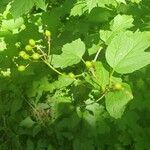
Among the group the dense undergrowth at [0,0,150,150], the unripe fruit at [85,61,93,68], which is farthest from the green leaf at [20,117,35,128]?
the unripe fruit at [85,61,93,68]

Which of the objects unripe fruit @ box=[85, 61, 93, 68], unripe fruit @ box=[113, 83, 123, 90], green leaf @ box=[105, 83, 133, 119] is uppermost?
unripe fruit @ box=[85, 61, 93, 68]

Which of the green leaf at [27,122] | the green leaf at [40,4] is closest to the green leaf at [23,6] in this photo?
the green leaf at [40,4]

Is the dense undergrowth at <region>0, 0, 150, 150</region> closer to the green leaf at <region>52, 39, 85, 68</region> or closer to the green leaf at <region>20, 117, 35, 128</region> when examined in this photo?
the green leaf at <region>20, 117, 35, 128</region>

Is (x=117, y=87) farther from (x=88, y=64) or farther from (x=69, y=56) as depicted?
(x=69, y=56)

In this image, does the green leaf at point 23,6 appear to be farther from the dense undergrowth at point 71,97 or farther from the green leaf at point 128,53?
the dense undergrowth at point 71,97

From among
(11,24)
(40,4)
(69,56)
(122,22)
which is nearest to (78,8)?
(122,22)

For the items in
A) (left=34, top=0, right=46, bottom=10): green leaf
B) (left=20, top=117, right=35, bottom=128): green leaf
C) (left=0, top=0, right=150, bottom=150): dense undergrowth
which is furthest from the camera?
(left=20, top=117, right=35, bottom=128): green leaf

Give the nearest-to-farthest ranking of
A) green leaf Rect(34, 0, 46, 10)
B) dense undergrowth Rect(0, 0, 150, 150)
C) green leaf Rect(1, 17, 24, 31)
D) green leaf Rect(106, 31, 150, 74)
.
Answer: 1. green leaf Rect(106, 31, 150, 74)
2. green leaf Rect(34, 0, 46, 10)
3. dense undergrowth Rect(0, 0, 150, 150)
4. green leaf Rect(1, 17, 24, 31)
